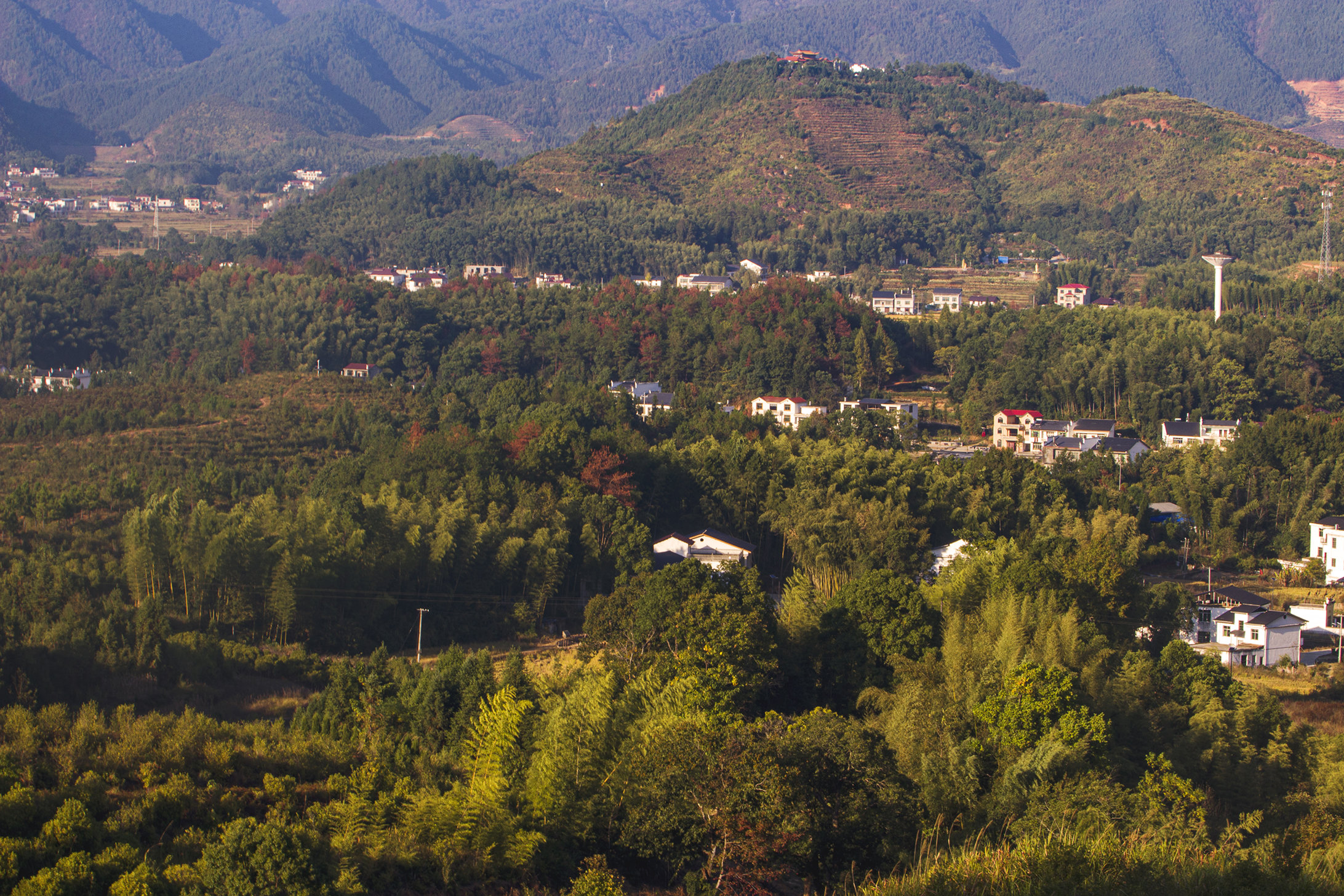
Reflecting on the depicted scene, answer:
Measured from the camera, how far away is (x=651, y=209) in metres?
98.2

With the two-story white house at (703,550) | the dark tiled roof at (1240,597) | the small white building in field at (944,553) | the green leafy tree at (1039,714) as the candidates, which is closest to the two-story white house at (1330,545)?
the dark tiled roof at (1240,597)

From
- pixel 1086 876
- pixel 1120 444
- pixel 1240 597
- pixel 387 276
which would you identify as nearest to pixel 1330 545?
pixel 1240 597

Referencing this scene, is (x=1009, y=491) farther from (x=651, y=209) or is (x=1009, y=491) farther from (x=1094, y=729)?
(x=651, y=209)

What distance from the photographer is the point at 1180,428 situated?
51594 millimetres

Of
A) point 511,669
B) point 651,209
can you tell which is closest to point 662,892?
point 511,669

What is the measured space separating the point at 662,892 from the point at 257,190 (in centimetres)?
14291

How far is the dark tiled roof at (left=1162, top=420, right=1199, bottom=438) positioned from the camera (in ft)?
168

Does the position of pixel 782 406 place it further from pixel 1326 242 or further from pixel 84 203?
pixel 84 203

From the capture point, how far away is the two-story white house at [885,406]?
54156mm

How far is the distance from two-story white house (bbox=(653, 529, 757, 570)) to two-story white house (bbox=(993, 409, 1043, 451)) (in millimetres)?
21362

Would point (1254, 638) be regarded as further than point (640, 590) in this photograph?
Yes

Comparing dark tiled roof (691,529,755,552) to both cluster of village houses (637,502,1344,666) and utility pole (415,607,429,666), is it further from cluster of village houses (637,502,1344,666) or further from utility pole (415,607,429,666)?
utility pole (415,607,429,666)

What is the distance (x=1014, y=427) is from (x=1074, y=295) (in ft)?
88.0

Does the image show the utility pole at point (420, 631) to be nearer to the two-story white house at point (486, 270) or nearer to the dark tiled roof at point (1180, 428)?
the dark tiled roof at point (1180, 428)
